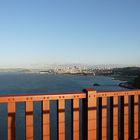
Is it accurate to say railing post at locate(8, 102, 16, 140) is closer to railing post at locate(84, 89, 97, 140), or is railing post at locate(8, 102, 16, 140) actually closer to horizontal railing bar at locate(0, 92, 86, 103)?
horizontal railing bar at locate(0, 92, 86, 103)

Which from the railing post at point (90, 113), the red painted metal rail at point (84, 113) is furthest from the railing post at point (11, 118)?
the railing post at point (90, 113)

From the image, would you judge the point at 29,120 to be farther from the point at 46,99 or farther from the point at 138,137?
the point at 138,137

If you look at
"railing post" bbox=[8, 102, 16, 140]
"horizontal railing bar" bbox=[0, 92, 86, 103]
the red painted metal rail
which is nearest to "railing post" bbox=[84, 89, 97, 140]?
the red painted metal rail

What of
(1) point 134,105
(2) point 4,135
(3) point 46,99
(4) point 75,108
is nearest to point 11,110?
(3) point 46,99

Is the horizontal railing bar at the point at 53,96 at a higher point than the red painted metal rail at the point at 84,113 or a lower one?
higher

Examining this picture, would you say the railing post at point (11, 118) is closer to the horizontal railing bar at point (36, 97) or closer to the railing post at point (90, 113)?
the horizontal railing bar at point (36, 97)

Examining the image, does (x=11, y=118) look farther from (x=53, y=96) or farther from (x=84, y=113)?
(x=84, y=113)

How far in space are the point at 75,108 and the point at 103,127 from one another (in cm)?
55

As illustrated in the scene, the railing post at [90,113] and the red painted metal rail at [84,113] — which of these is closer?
the red painted metal rail at [84,113]

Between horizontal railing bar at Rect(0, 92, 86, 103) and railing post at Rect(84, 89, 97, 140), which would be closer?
horizontal railing bar at Rect(0, 92, 86, 103)

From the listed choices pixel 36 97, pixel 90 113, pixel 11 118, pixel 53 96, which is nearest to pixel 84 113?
pixel 90 113

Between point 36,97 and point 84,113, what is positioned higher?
point 36,97

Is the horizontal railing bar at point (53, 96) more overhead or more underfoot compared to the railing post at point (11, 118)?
more overhead

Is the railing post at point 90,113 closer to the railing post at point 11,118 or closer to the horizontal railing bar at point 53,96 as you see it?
the horizontal railing bar at point 53,96
